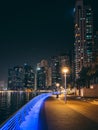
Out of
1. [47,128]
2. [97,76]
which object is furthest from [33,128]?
[97,76]

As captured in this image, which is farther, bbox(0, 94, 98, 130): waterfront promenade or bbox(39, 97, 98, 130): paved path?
bbox(39, 97, 98, 130): paved path

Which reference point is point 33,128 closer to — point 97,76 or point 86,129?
point 86,129

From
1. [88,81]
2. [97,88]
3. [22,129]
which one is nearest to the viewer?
[22,129]

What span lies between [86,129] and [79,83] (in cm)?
12455

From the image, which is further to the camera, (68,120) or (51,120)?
(51,120)

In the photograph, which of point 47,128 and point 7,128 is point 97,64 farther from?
point 7,128

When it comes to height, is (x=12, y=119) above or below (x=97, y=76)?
below

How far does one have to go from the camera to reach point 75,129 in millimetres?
20078

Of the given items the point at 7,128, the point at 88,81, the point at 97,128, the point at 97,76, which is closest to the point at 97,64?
the point at 97,76

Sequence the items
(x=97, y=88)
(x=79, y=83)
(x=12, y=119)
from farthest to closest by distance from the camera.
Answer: (x=79, y=83) < (x=97, y=88) < (x=12, y=119)

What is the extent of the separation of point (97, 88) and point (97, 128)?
80627 mm

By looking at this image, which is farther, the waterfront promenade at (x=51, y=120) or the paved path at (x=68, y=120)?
the paved path at (x=68, y=120)

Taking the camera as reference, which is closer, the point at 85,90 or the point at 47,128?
the point at 47,128

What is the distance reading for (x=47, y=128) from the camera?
20.7 meters
